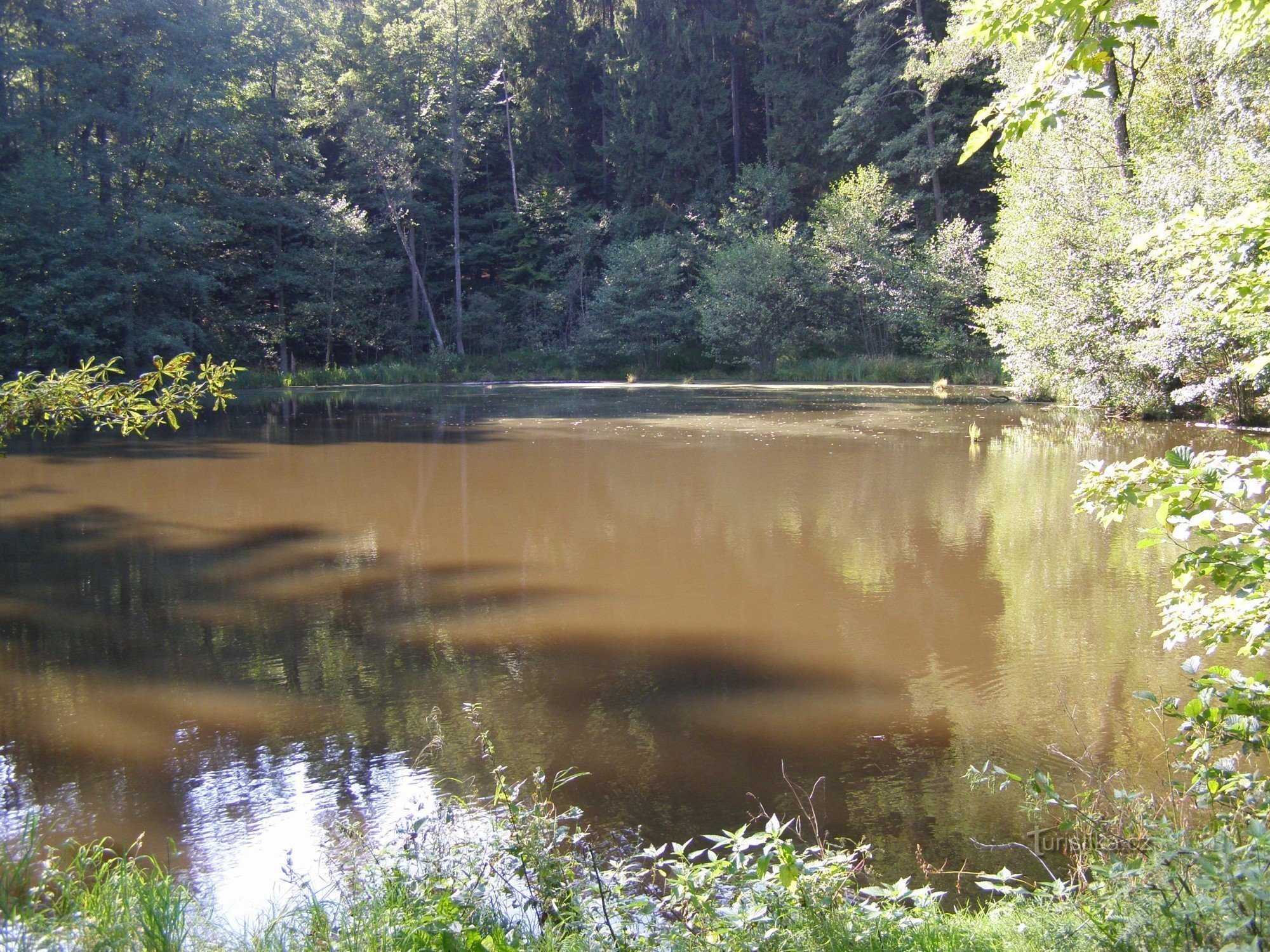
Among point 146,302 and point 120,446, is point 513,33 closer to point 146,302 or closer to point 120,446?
point 146,302

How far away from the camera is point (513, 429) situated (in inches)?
721

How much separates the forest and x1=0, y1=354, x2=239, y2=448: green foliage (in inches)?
595

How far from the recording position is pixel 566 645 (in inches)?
237

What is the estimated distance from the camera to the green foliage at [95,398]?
9.68ft

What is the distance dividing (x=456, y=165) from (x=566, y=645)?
33.9m

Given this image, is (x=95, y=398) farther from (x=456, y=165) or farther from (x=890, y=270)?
(x=456, y=165)

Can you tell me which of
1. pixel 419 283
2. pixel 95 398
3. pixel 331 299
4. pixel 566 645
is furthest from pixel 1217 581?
pixel 419 283

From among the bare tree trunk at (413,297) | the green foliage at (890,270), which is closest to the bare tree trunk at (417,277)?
the bare tree trunk at (413,297)

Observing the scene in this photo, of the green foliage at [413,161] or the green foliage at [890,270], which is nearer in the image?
the green foliage at [413,161]

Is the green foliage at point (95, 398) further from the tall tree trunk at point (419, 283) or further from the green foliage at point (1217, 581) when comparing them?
the tall tree trunk at point (419, 283)

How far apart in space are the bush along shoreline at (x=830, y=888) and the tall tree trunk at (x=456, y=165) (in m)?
34.5

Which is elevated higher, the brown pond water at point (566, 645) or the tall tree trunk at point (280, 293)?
the tall tree trunk at point (280, 293)

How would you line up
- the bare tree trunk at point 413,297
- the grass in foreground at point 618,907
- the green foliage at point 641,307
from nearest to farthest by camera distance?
the grass in foreground at point 618,907 < the green foliage at point 641,307 < the bare tree trunk at point 413,297

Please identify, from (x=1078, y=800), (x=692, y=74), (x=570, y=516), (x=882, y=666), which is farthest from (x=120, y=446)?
(x=692, y=74)
